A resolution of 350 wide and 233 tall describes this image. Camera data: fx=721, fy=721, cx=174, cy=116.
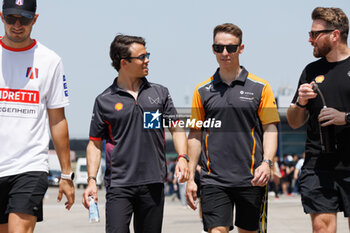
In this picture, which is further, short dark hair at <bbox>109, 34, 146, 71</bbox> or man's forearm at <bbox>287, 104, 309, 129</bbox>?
short dark hair at <bbox>109, 34, 146, 71</bbox>

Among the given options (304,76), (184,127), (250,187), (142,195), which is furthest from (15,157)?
(304,76)

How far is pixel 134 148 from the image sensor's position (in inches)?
247

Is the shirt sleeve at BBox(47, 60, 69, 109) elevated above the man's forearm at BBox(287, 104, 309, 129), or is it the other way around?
the shirt sleeve at BBox(47, 60, 69, 109)

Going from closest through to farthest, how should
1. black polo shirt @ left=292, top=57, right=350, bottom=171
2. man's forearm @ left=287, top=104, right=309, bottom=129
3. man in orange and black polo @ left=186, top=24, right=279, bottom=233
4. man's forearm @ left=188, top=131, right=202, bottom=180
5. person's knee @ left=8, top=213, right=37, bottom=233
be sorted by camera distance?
person's knee @ left=8, top=213, right=37, bottom=233
black polo shirt @ left=292, top=57, right=350, bottom=171
man's forearm @ left=287, top=104, right=309, bottom=129
man in orange and black polo @ left=186, top=24, right=279, bottom=233
man's forearm @ left=188, top=131, right=202, bottom=180

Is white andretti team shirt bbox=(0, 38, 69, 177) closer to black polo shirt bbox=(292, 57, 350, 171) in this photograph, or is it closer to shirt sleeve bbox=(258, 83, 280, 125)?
shirt sleeve bbox=(258, 83, 280, 125)

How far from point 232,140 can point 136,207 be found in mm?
1048

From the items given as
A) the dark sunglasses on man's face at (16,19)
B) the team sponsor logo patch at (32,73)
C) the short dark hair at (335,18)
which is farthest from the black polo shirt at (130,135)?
the short dark hair at (335,18)

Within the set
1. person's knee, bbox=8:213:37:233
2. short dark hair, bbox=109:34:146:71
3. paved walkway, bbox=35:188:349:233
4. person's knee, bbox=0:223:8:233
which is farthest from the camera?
paved walkway, bbox=35:188:349:233

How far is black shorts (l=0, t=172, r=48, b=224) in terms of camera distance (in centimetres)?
539

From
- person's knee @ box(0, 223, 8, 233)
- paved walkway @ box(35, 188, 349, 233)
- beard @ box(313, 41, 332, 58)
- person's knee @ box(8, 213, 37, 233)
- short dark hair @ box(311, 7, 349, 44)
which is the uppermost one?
short dark hair @ box(311, 7, 349, 44)

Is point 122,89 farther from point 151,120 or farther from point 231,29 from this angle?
point 231,29

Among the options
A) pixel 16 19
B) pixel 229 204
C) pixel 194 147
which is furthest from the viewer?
pixel 194 147

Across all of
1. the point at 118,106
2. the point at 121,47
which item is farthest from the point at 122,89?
the point at 121,47

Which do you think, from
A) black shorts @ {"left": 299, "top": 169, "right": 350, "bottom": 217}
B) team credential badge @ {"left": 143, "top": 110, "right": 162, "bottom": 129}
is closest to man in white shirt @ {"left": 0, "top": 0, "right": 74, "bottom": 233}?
team credential badge @ {"left": 143, "top": 110, "right": 162, "bottom": 129}
